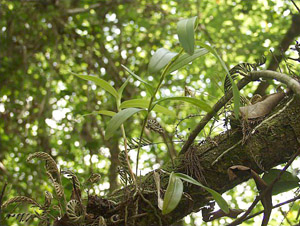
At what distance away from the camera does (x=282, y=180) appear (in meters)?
0.64

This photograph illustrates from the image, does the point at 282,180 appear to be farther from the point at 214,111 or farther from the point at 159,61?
the point at 159,61

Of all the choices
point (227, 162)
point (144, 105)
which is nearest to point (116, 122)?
point (144, 105)

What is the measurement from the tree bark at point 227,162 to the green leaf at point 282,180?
1.1 inches

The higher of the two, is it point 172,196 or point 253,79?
point 253,79

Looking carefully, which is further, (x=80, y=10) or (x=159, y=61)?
(x=80, y=10)

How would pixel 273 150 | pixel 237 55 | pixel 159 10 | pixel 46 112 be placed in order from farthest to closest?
pixel 159 10 → pixel 237 55 → pixel 46 112 → pixel 273 150

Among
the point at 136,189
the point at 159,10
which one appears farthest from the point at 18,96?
the point at 136,189

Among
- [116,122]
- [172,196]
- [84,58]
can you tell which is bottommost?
[172,196]

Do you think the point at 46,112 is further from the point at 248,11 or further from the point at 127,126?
the point at 248,11

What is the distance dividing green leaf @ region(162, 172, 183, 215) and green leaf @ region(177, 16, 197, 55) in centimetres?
20

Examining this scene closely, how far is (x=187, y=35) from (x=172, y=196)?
8.8 inches

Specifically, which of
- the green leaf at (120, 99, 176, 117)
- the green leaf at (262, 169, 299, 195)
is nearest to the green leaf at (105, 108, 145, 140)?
the green leaf at (120, 99, 176, 117)

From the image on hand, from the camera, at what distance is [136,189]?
0.61 m

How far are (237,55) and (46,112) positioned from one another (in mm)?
1261
